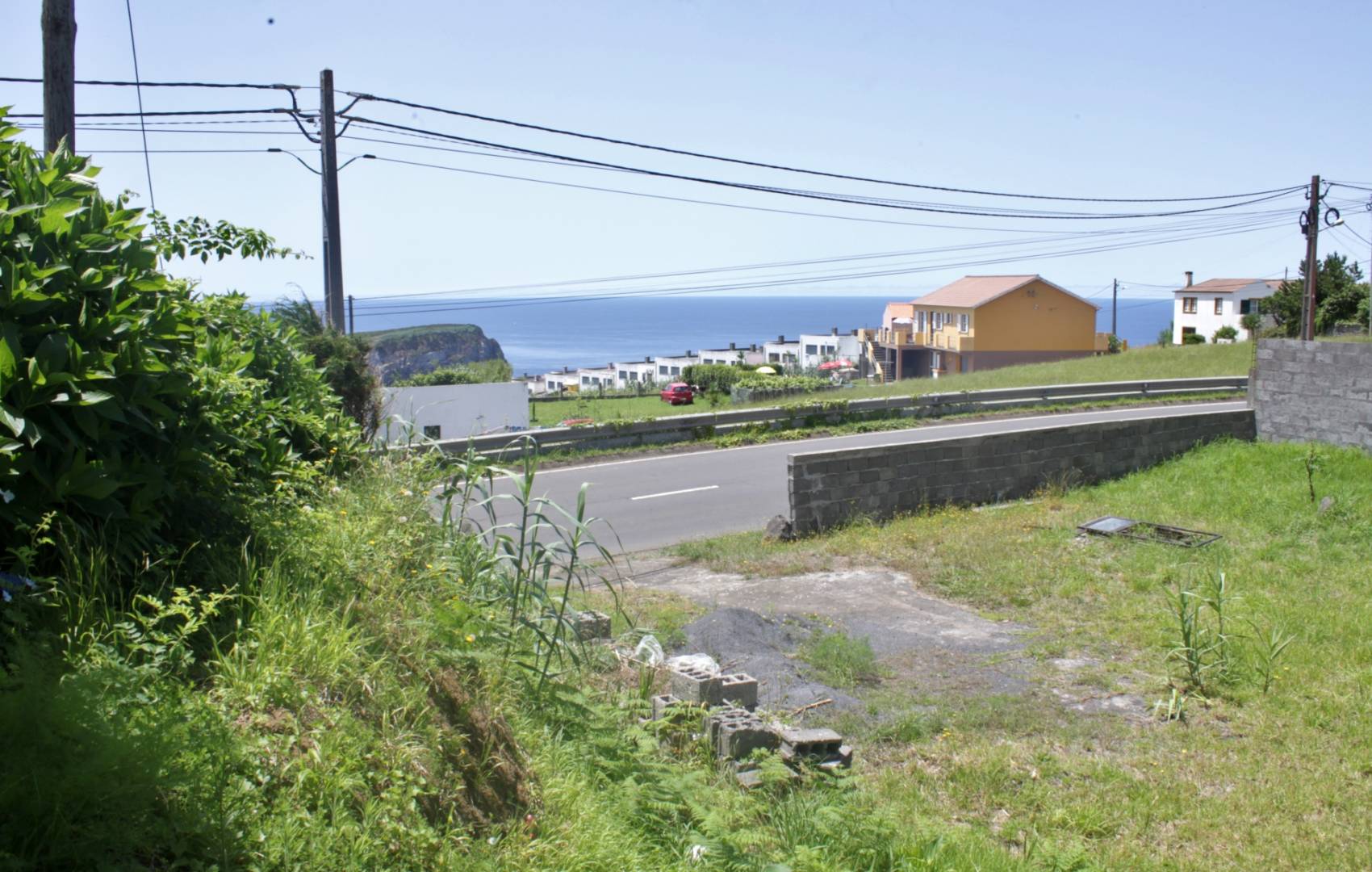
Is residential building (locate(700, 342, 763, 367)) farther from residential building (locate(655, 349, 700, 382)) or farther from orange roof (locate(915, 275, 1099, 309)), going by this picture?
orange roof (locate(915, 275, 1099, 309))

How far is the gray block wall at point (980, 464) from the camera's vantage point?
1287 cm

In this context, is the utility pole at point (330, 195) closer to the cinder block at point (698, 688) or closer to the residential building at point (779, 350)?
the cinder block at point (698, 688)

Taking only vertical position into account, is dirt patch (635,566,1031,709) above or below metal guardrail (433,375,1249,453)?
below

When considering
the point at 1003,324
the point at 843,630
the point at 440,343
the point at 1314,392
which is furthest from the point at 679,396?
the point at 440,343

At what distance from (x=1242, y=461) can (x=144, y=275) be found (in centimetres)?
1585

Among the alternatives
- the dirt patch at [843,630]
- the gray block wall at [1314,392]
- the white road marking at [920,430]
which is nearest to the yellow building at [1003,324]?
the white road marking at [920,430]

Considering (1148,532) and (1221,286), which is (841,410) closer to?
(1148,532)

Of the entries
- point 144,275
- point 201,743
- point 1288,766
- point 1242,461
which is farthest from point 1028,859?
point 1242,461

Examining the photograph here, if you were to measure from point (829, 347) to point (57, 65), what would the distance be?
4586 inches

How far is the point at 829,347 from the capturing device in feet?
397

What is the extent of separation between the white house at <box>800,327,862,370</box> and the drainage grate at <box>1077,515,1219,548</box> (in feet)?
267

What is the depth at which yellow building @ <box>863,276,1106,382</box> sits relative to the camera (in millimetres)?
65875

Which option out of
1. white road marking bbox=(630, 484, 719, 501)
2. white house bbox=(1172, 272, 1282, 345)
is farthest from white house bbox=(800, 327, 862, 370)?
white road marking bbox=(630, 484, 719, 501)

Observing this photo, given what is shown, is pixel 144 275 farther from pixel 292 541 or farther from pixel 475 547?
pixel 475 547
